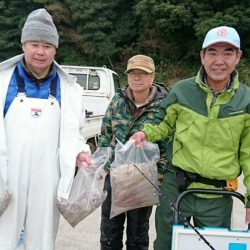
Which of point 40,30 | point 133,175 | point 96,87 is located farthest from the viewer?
point 96,87

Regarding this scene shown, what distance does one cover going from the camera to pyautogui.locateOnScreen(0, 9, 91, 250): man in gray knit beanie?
2.90 meters

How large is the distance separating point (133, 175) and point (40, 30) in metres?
1.19

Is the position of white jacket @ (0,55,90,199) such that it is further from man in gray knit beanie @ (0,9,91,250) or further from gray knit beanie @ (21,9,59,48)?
gray knit beanie @ (21,9,59,48)

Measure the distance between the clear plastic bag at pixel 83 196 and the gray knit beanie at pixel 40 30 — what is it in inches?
33.9

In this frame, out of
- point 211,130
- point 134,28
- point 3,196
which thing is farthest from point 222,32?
point 134,28

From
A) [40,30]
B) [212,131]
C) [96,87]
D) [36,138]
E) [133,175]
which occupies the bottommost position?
[133,175]

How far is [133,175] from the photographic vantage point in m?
3.36

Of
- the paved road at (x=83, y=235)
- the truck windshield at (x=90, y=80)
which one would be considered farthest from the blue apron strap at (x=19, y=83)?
the truck windshield at (x=90, y=80)

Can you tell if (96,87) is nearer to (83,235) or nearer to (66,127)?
(83,235)

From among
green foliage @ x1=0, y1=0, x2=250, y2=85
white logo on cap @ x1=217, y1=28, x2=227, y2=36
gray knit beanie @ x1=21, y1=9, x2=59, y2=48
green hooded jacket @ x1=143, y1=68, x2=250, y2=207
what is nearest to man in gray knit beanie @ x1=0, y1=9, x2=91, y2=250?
gray knit beanie @ x1=21, y1=9, x2=59, y2=48

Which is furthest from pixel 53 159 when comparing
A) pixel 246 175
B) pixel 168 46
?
pixel 168 46

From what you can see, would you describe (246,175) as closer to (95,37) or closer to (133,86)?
(133,86)

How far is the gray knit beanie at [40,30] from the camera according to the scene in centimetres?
294

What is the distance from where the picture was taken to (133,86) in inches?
142
